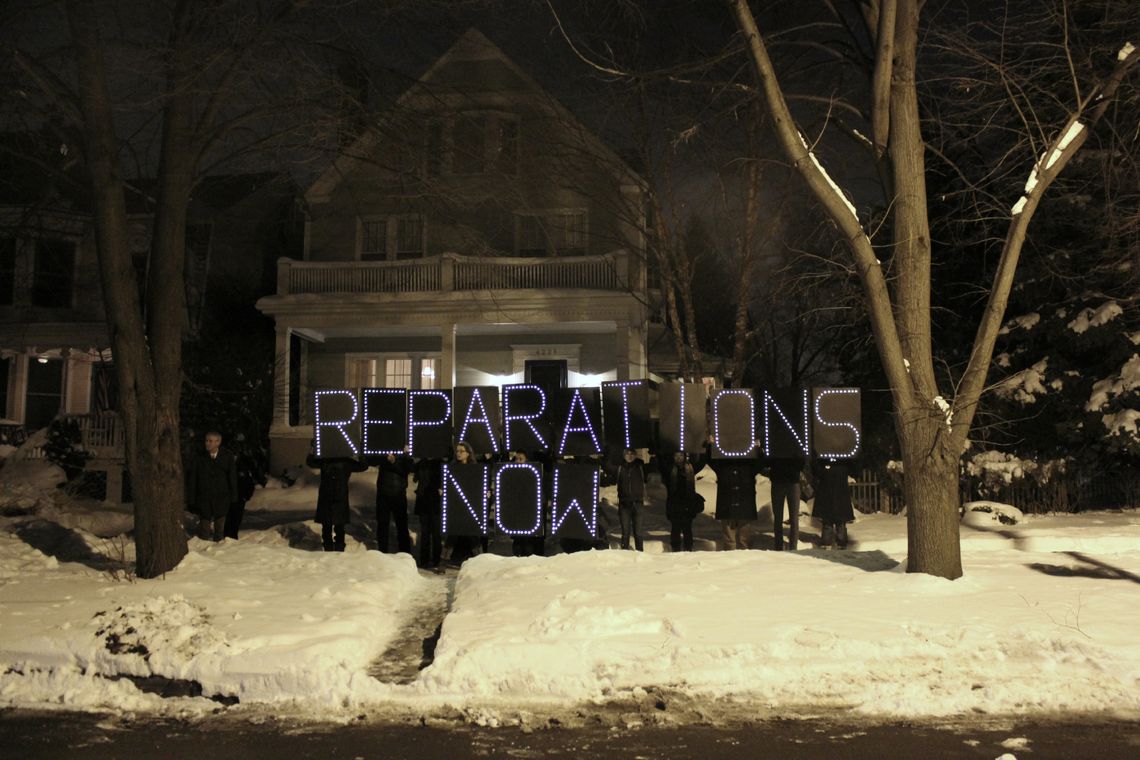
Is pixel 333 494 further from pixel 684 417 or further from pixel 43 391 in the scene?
pixel 43 391

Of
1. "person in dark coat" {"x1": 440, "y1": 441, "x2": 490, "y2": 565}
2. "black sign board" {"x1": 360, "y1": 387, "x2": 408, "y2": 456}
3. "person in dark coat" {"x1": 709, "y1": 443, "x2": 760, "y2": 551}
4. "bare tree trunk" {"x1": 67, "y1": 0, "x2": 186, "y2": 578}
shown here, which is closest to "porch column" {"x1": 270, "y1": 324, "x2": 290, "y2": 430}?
"black sign board" {"x1": 360, "y1": 387, "x2": 408, "y2": 456}

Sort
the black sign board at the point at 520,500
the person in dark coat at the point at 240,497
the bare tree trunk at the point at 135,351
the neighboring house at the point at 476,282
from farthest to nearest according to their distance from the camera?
the neighboring house at the point at 476,282 → the person in dark coat at the point at 240,497 → the black sign board at the point at 520,500 → the bare tree trunk at the point at 135,351

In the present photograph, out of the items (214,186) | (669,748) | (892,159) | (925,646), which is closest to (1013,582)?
(925,646)

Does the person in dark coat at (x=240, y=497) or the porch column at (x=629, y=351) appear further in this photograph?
the porch column at (x=629, y=351)

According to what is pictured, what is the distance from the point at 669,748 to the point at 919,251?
19.1ft

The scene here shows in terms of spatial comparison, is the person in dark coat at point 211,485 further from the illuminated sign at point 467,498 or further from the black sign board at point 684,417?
the black sign board at point 684,417

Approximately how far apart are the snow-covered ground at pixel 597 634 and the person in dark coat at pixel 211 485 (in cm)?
245

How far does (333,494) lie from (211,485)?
5.28 feet

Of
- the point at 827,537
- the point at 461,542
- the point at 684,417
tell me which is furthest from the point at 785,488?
the point at 461,542

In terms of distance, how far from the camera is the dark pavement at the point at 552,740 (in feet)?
17.7

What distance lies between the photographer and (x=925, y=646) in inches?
277

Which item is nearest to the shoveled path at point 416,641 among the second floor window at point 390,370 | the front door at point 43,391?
the second floor window at point 390,370

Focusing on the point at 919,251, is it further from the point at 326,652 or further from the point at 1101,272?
A: the point at 1101,272

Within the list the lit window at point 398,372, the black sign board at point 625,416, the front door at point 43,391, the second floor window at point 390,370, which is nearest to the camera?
the black sign board at point 625,416
